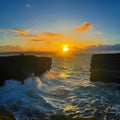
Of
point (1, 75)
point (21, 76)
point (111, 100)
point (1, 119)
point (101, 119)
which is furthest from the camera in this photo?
point (21, 76)

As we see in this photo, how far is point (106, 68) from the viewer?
39.5m

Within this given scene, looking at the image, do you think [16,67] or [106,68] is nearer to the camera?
[16,67]

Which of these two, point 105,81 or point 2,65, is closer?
point 2,65

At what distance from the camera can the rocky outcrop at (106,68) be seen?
124 feet

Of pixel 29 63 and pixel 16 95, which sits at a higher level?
pixel 29 63

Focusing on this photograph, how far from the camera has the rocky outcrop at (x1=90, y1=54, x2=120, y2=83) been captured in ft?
124

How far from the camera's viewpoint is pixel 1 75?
29.0m

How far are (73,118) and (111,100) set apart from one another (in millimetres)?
7712

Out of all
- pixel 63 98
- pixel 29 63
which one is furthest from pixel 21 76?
pixel 63 98

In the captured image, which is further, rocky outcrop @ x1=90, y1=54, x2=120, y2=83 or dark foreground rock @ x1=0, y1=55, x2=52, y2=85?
rocky outcrop @ x1=90, y1=54, x2=120, y2=83

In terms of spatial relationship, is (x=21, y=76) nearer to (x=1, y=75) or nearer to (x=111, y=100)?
(x=1, y=75)

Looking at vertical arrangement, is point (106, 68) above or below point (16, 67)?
below

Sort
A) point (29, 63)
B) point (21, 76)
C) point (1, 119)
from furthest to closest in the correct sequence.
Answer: point (29, 63) → point (21, 76) → point (1, 119)

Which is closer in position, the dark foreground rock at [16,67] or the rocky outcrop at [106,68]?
the dark foreground rock at [16,67]
